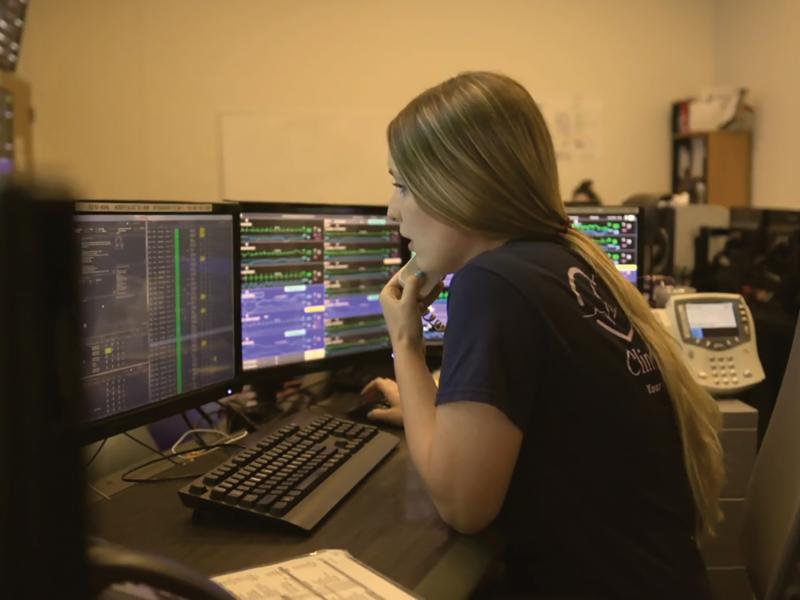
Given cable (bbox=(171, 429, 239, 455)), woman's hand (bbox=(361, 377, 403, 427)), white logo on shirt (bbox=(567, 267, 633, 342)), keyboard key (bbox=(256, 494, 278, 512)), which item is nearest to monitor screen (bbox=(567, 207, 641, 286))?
woman's hand (bbox=(361, 377, 403, 427))

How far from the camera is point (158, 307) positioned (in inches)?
48.4

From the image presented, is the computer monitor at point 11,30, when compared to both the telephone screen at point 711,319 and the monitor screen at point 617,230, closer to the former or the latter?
the monitor screen at point 617,230

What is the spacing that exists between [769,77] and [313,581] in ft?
13.6

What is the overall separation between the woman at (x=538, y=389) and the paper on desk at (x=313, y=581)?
0.16m

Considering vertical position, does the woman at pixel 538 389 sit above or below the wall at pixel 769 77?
below

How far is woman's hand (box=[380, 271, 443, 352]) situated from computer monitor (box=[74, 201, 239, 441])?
1.08 feet

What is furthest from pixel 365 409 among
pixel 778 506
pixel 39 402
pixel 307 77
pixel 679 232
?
pixel 307 77

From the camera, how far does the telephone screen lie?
78.1 inches

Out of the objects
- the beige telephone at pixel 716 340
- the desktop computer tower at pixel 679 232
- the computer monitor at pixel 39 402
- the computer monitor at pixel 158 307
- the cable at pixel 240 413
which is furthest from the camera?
the desktop computer tower at pixel 679 232

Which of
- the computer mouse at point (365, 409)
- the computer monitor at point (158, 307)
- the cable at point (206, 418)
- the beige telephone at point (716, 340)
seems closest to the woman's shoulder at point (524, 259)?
the computer monitor at point (158, 307)

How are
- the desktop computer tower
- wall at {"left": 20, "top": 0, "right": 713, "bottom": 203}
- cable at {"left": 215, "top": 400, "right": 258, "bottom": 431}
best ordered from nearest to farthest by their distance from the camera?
1. cable at {"left": 215, "top": 400, "right": 258, "bottom": 431}
2. the desktop computer tower
3. wall at {"left": 20, "top": 0, "right": 713, "bottom": 203}

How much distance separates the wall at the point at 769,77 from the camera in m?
3.92

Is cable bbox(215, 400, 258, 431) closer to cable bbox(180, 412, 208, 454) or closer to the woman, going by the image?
cable bbox(180, 412, 208, 454)

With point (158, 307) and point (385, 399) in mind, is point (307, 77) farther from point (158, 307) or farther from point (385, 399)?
point (158, 307)
